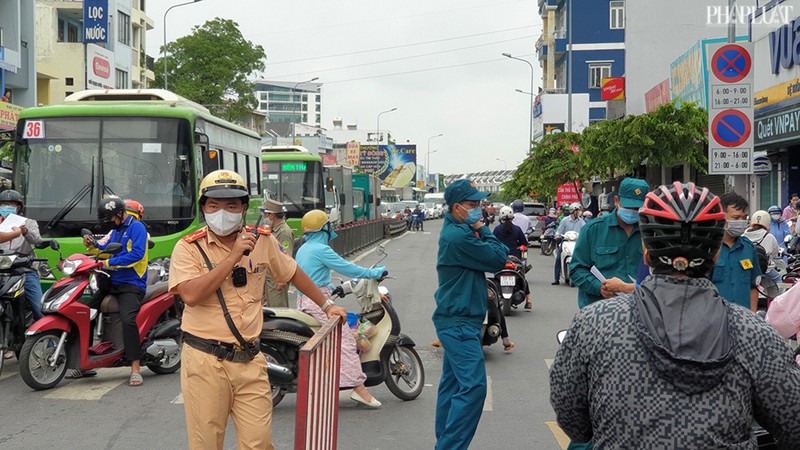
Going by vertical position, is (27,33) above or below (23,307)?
above

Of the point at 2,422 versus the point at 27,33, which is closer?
the point at 2,422

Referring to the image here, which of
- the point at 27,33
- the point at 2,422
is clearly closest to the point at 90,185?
the point at 2,422

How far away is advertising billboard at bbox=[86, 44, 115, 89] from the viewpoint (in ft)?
155

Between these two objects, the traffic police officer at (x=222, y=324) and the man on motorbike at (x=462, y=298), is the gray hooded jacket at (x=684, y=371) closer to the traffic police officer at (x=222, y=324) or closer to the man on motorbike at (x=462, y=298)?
the traffic police officer at (x=222, y=324)

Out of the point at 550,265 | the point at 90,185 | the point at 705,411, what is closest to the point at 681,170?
the point at 550,265

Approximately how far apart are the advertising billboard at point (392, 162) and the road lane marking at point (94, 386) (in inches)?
3775

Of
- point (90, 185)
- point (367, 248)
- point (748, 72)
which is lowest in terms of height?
point (367, 248)

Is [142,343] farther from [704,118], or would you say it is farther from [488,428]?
[704,118]

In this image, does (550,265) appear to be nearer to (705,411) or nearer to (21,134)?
(21,134)

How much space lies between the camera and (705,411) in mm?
Result: 2547

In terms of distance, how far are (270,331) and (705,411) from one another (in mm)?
5476

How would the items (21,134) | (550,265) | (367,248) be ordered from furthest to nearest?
(367,248) < (550,265) < (21,134)

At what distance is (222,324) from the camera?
474cm

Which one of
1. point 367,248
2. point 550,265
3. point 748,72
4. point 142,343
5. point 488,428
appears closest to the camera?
point 488,428
